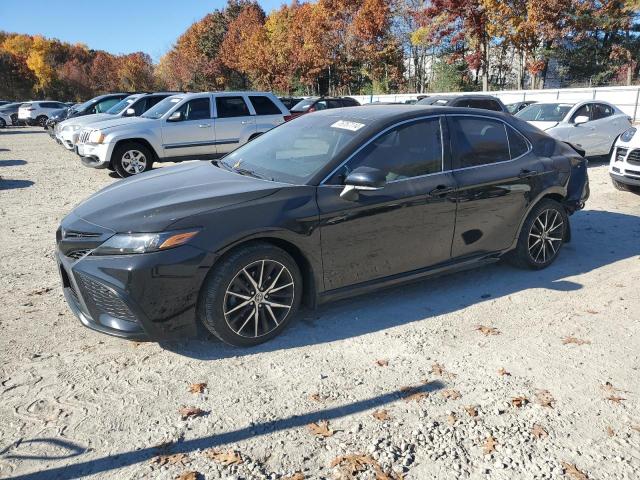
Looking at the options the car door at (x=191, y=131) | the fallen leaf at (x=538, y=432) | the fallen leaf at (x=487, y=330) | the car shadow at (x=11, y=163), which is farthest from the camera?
the car shadow at (x=11, y=163)

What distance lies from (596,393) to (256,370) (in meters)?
2.17

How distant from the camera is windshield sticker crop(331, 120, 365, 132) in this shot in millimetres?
4316

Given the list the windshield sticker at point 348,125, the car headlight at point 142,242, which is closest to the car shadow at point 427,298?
the car headlight at point 142,242

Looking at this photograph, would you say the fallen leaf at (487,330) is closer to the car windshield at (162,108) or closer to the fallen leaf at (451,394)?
the fallen leaf at (451,394)

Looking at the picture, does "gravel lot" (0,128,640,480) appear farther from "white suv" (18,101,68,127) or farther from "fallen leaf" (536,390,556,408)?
"white suv" (18,101,68,127)

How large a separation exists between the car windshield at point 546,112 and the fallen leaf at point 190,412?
37.6 feet

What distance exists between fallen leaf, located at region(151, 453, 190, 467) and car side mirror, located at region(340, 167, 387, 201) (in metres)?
2.10

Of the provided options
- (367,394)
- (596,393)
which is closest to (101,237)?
(367,394)

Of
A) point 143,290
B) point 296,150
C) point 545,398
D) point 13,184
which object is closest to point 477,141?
point 296,150

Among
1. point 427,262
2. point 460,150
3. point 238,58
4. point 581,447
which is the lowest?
point 581,447

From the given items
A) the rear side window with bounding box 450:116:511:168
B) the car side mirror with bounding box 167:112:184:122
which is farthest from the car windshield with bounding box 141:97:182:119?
the rear side window with bounding box 450:116:511:168

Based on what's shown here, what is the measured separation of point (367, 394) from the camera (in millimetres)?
3260

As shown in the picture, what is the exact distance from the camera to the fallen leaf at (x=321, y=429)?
2883 millimetres

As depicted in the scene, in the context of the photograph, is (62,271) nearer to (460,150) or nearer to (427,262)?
(427,262)
